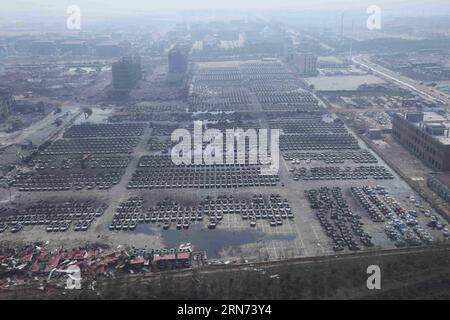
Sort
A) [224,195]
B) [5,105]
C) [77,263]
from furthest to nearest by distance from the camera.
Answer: [5,105] → [224,195] → [77,263]

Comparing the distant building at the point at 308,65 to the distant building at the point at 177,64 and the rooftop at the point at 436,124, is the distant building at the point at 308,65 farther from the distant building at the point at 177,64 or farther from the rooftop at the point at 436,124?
the rooftop at the point at 436,124

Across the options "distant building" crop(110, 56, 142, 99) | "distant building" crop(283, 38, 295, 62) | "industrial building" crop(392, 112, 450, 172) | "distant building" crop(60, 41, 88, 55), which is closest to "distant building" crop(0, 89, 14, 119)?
"distant building" crop(110, 56, 142, 99)

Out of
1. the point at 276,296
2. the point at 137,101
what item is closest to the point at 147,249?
the point at 276,296

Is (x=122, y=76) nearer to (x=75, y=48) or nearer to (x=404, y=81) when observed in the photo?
(x=404, y=81)

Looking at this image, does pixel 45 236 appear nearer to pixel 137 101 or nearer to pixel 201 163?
pixel 201 163

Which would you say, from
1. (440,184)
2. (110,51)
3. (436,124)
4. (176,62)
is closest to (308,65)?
(176,62)

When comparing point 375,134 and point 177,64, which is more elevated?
point 177,64

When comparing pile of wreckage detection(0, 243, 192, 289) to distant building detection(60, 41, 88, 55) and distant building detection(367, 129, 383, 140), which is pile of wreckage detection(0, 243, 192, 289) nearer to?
distant building detection(367, 129, 383, 140)
